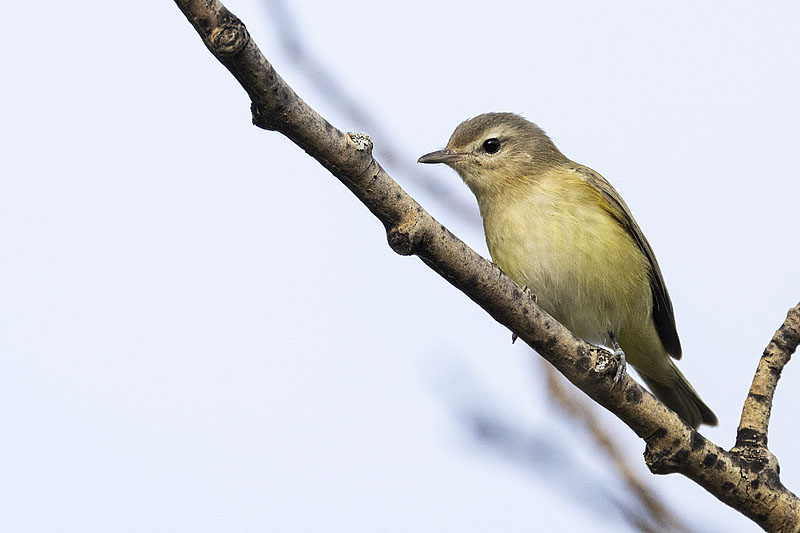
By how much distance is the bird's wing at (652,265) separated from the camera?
6.58m

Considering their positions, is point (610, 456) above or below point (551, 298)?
below

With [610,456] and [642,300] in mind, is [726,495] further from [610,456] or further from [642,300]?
[642,300]

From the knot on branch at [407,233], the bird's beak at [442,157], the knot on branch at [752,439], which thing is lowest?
the knot on branch at [407,233]

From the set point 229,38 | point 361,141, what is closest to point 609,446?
point 361,141

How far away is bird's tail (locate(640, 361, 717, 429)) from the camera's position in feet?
22.2

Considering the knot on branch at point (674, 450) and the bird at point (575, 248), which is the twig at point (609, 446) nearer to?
the knot on branch at point (674, 450)

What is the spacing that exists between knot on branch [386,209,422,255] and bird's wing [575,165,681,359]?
3.46 m

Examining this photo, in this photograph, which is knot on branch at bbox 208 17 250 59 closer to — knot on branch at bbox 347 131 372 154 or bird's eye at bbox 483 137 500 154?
knot on branch at bbox 347 131 372 154

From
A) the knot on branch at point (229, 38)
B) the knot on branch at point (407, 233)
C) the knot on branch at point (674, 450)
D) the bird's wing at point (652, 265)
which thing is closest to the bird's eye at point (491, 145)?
the bird's wing at point (652, 265)

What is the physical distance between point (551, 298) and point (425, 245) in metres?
2.91

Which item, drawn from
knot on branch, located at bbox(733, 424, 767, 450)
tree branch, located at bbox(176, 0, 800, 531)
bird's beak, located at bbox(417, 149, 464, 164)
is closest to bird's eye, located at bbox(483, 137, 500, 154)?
bird's beak, located at bbox(417, 149, 464, 164)

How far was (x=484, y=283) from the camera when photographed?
3.70 metres

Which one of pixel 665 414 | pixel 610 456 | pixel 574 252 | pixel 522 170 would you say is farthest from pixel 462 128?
pixel 610 456

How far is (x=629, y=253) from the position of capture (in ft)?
21.0
